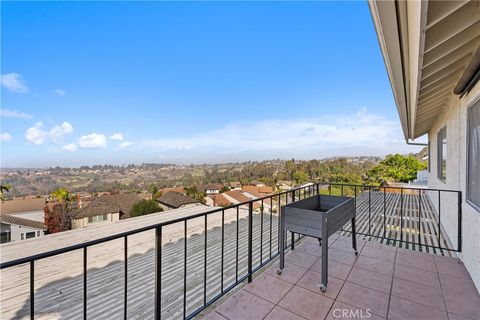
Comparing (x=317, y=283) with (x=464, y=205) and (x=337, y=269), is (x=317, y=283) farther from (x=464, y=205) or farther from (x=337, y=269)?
(x=464, y=205)

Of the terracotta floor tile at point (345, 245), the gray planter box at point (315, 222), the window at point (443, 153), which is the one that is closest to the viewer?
the gray planter box at point (315, 222)

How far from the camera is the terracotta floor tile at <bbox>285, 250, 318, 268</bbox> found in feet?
8.75

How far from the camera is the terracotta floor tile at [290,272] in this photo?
235 centimetres

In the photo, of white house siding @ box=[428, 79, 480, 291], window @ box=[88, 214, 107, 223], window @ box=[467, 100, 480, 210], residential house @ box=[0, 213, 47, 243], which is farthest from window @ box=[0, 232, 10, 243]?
window @ box=[467, 100, 480, 210]

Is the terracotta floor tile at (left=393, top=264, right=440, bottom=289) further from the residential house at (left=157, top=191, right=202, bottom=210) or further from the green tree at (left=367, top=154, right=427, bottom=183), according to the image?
the residential house at (left=157, top=191, right=202, bottom=210)

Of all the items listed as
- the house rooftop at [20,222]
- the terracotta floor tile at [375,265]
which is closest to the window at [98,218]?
the house rooftop at [20,222]

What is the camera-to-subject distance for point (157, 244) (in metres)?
1.48

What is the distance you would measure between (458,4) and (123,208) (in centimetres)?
3067

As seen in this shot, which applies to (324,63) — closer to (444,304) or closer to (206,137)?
(444,304)

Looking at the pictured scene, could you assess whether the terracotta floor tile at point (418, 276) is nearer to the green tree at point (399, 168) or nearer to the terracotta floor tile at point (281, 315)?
the terracotta floor tile at point (281, 315)

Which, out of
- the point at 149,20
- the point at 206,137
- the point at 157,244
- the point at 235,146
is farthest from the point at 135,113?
the point at 157,244

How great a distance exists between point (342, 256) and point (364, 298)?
0.87m

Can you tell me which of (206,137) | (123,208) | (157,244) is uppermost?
(206,137)

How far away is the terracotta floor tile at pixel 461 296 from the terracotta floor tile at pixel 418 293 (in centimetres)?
6
